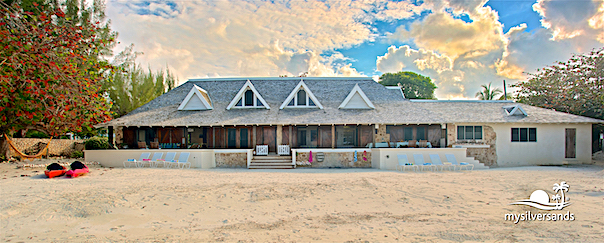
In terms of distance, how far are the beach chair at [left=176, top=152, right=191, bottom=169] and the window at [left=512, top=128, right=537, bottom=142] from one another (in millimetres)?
21711

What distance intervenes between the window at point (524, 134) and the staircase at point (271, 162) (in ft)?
51.2

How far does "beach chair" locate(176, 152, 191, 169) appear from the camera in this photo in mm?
16750

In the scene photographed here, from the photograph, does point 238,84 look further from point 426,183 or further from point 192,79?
point 426,183

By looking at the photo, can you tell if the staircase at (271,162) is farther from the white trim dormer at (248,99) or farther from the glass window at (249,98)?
the glass window at (249,98)

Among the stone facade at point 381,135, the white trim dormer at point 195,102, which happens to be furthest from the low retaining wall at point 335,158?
the white trim dormer at point 195,102

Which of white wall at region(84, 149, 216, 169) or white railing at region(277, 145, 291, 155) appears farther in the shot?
white railing at region(277, 145, 291, 155)

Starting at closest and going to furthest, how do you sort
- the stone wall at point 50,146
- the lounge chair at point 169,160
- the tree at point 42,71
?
the tree at point 42,71 → the lounge chair at point 169,160 → the stone wall at point 50,146

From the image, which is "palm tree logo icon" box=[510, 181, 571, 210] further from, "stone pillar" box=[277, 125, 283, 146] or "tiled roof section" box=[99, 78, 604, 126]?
"stone pillar" box=[277, 125, 283, 146]

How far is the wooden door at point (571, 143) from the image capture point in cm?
1960

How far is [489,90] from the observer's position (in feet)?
141

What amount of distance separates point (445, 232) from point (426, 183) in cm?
555

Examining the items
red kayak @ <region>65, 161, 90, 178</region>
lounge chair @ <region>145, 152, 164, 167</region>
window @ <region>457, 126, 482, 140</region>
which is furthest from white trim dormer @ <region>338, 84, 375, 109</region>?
red kayak @ <region>65, 161, 90, 178</region>

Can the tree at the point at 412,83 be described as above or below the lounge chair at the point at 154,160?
above

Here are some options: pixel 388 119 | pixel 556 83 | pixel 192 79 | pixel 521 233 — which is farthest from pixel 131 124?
pixel 556 83
